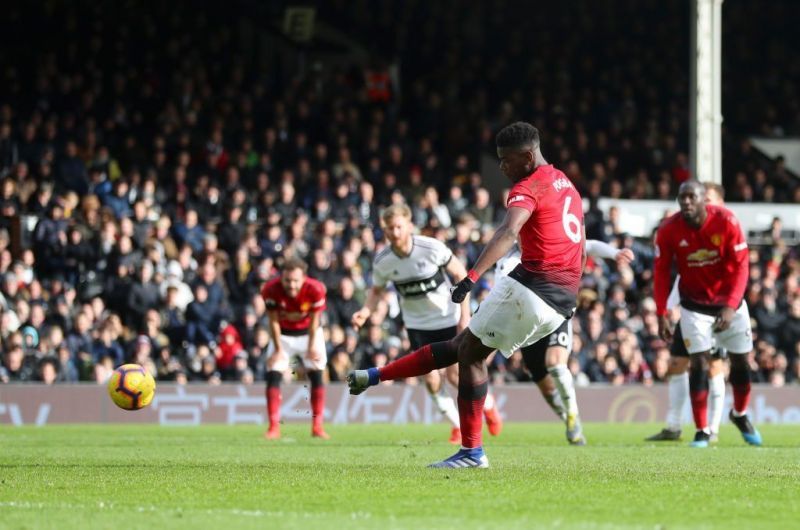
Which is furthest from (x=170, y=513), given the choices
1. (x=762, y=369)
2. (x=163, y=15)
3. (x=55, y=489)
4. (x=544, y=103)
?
(x=544, y=103)

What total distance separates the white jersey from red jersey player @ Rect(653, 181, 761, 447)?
2.07 meters

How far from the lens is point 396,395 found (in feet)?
70.0

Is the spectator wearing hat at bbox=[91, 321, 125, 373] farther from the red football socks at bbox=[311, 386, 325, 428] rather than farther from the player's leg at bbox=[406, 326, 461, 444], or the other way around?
the player's leg at bbox=[406, 326, 461, 444]

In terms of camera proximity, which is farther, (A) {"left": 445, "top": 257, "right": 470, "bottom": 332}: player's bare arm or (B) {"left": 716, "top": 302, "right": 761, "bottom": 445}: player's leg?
(B) {"left": 716, "top": 302, "right": 761, "bottom": 445}: player's leg

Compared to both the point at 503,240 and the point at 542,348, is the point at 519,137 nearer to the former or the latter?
the point at 503,240

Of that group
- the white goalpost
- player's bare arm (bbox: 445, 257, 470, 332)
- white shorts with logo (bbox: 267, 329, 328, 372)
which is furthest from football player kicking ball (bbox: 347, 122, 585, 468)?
the white goalpost

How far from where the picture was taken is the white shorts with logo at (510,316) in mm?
9258

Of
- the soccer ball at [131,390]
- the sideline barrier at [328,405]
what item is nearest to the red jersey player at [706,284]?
the soccer ball at [131,390]

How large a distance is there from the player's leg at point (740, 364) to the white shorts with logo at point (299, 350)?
174 inches

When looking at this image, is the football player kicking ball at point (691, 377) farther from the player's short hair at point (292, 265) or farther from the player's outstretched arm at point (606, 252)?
the player's short hair at point (292, 265)

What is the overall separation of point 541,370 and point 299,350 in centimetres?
335

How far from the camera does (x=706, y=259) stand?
44.3 ft

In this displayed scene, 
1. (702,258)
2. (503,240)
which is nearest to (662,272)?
(702,258)

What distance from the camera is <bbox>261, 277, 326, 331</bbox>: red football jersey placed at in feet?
51.6
